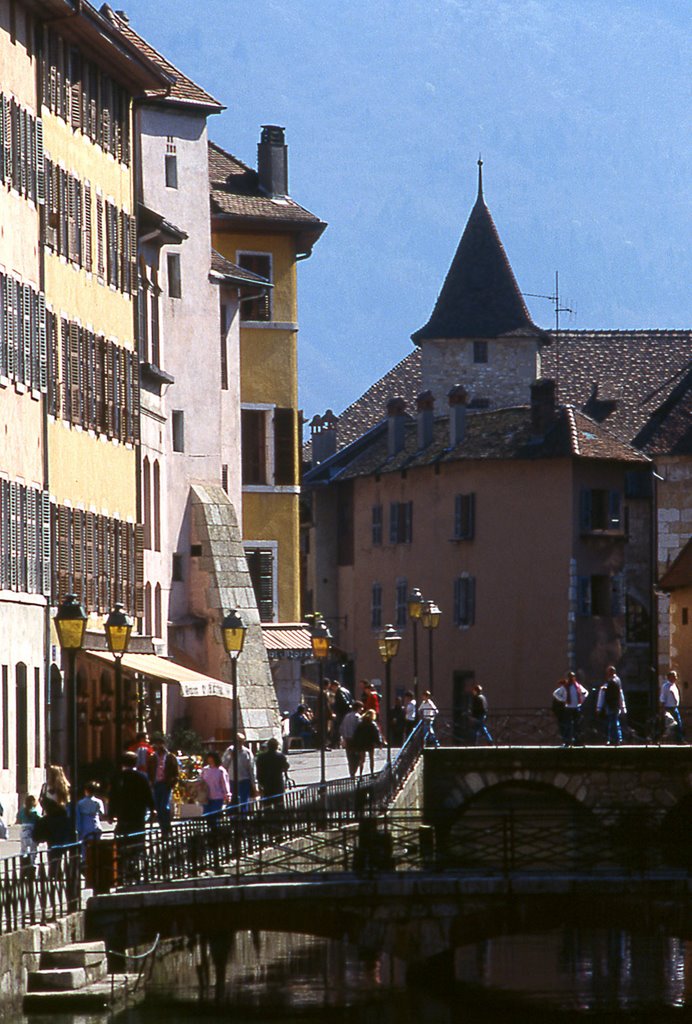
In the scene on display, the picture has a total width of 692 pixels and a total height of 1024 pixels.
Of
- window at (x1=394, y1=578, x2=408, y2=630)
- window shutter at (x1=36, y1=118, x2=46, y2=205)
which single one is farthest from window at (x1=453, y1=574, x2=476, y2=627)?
window shutter at (x1=36, y1=118, x2=46, y2=205)

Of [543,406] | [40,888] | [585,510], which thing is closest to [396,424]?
[543,406]

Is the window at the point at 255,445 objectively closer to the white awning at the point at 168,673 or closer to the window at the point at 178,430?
the window at the point at 178,430

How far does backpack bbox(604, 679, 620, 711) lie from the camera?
198 ft

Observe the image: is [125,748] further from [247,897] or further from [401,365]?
[401,365]

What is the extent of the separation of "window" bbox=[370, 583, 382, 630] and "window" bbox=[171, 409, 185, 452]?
110ft

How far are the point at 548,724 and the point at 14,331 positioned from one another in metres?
24.4

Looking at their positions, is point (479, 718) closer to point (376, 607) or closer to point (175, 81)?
point (175, 81)

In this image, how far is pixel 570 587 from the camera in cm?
8231

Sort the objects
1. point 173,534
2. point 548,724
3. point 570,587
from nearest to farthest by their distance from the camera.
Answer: point 173,534
point 548,724
point 570,587

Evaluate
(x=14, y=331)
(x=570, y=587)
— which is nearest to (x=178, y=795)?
(x=14, y=331)

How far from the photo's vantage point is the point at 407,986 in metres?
38.4

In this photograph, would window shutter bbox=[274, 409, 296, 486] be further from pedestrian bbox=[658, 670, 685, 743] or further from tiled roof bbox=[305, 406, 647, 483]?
tiled roof bbox=[305, 406, 647, 483]

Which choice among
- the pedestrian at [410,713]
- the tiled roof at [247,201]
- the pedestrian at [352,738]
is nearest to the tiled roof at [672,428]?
the tiled roof at [247,201]

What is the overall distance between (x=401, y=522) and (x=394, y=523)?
0.60 m
